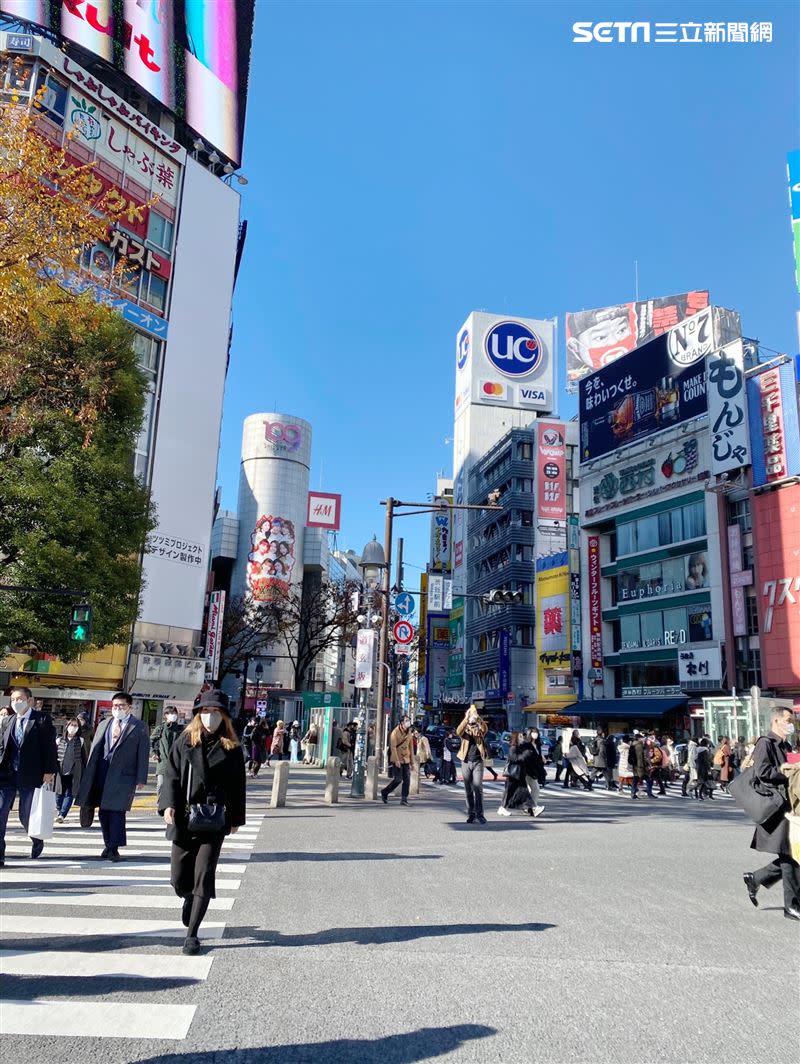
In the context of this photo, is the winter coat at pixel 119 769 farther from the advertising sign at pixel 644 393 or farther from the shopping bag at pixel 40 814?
the advertising sign at pixel 644 393

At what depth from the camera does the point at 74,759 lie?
12031 mm

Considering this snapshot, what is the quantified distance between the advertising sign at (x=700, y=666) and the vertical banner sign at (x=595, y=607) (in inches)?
343

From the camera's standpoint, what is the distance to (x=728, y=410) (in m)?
42.6

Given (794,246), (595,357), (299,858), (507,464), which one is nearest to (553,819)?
(299,858)

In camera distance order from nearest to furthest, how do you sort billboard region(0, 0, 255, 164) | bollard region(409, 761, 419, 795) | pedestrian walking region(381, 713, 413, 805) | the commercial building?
1. pedestrian walking region(381, 713, 413, 805)
2. bollard region(409, 761, 419, 795)
3. the commercial building
4. billboard region(0, 0, 255, 164)

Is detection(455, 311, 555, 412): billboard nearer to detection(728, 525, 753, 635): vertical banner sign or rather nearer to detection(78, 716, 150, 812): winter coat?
detection(728, 525, 753, 635): vertical banner sign

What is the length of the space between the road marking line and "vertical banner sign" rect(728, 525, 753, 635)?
1638 inches

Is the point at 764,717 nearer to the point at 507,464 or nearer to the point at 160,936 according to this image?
the point at 160,936

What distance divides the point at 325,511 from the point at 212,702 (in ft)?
246

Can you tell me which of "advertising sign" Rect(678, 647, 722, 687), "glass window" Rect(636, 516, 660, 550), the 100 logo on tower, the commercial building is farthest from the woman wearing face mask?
the 100 logo on tower

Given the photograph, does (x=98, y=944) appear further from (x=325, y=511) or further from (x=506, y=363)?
(x=506, y=363)

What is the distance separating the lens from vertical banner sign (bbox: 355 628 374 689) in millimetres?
18188

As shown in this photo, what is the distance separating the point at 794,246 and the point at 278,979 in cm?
4468

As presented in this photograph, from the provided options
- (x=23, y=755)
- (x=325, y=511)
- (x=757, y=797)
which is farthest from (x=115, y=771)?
(x=325, y=511)
